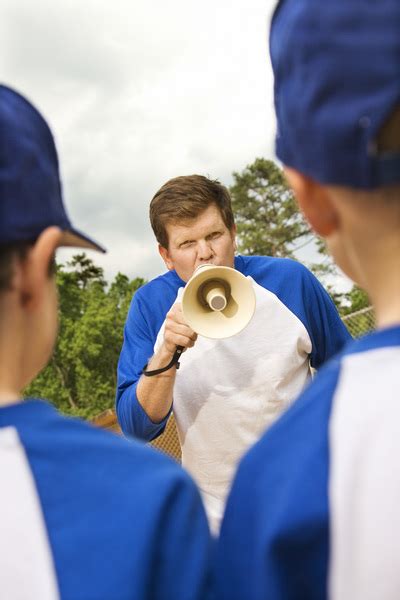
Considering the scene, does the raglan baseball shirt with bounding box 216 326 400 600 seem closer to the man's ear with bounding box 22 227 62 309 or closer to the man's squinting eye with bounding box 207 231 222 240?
the man's ear with bounding box 22 227 62 309

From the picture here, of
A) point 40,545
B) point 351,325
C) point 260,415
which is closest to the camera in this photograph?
point 40,545

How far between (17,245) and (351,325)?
12.5 metres

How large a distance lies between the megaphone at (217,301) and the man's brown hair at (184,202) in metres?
0.35

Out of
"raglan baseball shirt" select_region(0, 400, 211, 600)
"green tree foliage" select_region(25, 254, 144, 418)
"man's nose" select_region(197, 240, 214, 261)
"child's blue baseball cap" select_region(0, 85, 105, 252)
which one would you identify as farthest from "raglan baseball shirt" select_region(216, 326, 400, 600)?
"green tree foliage" select_region(25, 254, 144, 418)

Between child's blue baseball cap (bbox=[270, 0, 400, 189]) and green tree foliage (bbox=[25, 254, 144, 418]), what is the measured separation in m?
41.3

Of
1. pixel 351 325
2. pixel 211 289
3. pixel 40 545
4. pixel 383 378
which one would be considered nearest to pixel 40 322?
pixel 40 545

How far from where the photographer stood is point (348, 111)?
3.60 ft

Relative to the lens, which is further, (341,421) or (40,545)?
(40,545)

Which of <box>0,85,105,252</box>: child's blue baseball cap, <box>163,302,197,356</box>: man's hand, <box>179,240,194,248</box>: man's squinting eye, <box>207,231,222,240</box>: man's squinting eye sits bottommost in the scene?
<box>163,302,197,356</box>: man's hand

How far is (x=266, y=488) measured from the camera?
1.17 meters

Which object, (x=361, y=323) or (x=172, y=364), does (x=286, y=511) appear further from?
(x=361, y=323)

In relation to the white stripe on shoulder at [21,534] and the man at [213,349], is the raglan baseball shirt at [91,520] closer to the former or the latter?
the white stripe on shoulder at [21,534]

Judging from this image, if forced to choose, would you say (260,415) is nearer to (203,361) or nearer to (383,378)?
(203,361)

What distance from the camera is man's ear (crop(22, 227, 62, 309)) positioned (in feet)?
4.45
